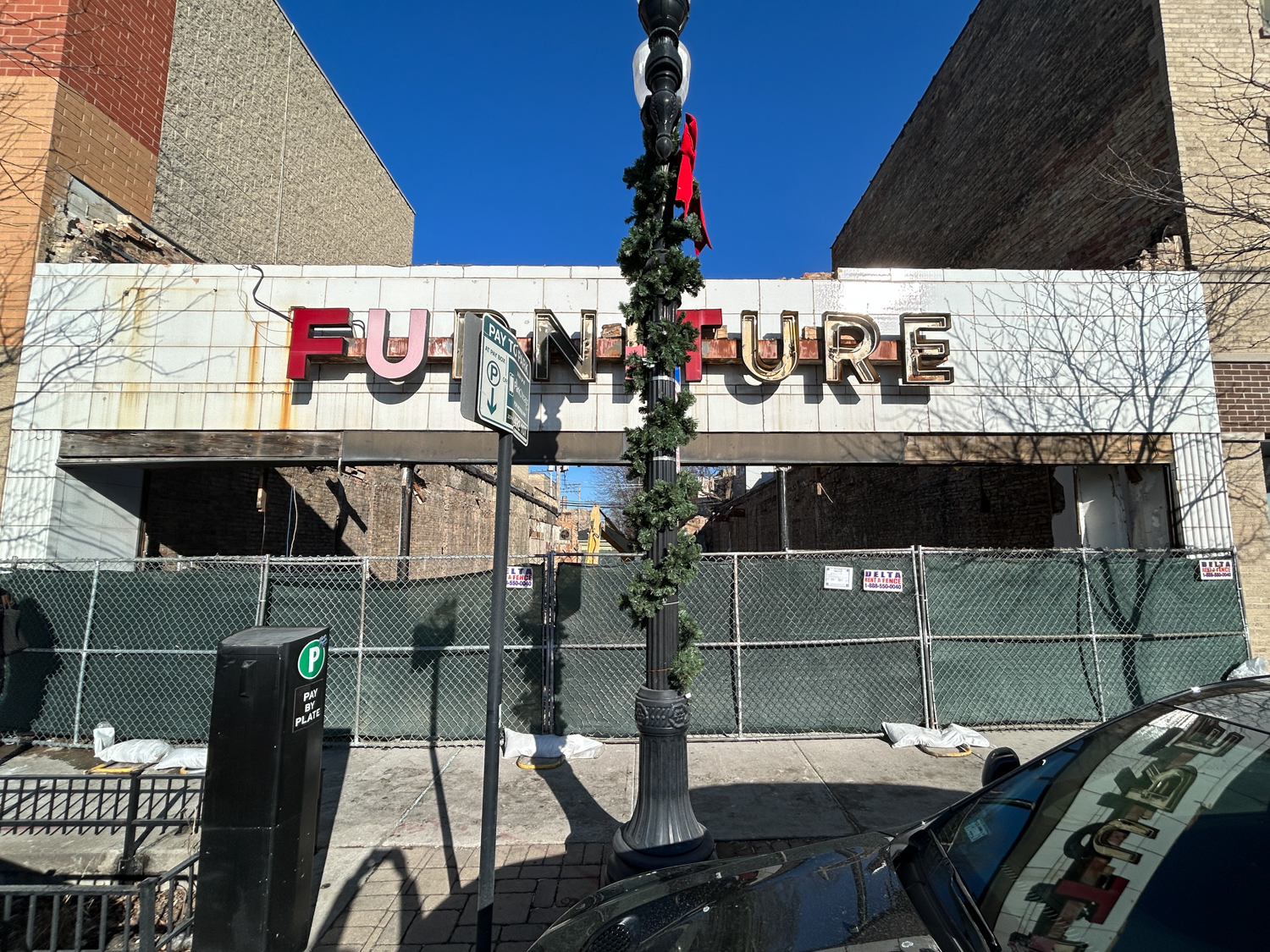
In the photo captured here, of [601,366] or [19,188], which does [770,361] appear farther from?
[19,188]

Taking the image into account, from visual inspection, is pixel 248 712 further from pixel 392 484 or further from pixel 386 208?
pixel 386 208

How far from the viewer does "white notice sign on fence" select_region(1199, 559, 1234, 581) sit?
7.79 meters

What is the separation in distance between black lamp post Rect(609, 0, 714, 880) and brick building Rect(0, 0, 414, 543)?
27.9 feet

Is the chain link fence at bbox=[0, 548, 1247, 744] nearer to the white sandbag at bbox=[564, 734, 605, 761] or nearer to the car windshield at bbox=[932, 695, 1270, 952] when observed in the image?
the white sandbag at bbox=[564, 734, 605, 761]

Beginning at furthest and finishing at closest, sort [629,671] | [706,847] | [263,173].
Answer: [263,173], [629,671], [706,847]

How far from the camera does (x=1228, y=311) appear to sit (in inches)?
360

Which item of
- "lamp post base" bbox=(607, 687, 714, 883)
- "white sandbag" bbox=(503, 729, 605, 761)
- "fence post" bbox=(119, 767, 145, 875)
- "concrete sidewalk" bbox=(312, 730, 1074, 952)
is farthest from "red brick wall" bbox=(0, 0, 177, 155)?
"lamp post base" bbox=(607, 687, 714, 883)

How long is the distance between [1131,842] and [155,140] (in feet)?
48.3

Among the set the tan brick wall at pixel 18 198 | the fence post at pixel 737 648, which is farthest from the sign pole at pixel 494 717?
the tan brick wall at pixel 18 198

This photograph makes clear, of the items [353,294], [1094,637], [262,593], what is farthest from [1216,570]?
[353,294]

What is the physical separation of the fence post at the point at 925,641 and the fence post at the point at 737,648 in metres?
2.06

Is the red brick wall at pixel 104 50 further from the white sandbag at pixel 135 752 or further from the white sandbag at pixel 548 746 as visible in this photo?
the white sandbag at pixel 548 746

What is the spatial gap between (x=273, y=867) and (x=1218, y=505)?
1126 centimetres

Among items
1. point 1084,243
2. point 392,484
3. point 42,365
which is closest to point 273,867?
point 42,365
